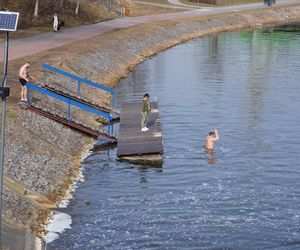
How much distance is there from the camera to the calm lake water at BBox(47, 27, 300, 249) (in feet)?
82.2

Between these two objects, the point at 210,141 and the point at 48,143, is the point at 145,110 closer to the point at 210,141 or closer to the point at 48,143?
the point at 210,141

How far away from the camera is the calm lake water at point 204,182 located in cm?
2505

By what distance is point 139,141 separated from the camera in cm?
3631

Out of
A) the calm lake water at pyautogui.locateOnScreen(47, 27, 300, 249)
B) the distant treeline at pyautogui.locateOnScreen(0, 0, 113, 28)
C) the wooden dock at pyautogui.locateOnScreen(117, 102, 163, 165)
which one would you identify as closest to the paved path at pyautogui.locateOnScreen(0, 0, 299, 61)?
the distant treeline at pyautogui.locateOnScreen(0, 0, 113, 28)

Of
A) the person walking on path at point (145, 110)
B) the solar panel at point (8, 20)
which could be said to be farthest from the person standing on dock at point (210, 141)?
the solar panel at point (8, 20)

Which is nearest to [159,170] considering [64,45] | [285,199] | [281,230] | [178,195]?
[178,195]

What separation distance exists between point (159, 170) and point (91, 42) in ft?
120

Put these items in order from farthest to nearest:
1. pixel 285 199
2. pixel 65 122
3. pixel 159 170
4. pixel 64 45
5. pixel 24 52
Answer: pixel 64 45 → pixel 24 52 → pixel 65 122 → pixel 159 170 → pixel 285 199

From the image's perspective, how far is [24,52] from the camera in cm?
5781

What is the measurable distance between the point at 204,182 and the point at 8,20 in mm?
15600

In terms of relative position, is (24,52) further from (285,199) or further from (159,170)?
(285,199)

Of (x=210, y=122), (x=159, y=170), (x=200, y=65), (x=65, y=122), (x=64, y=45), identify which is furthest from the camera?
(x=200, y=65)

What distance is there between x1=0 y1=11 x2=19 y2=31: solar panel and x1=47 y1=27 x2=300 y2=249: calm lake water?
29.9 ft

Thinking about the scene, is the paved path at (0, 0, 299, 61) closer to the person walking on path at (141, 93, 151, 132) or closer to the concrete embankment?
the concrete embankment
